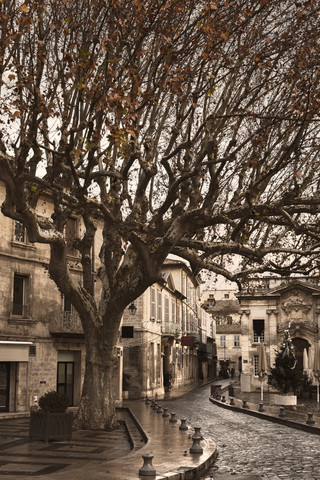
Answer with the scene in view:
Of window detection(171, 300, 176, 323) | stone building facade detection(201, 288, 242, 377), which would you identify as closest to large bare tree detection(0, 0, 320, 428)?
window detection(171, 300, 176, 323)

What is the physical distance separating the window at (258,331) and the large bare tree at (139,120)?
3128 centimetres

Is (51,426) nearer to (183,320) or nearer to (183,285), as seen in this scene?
(183,285)

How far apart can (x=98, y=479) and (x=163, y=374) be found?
119ft

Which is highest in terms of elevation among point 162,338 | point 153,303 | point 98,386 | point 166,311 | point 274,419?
point 153,303

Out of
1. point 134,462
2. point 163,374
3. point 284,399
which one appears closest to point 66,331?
point 284,399

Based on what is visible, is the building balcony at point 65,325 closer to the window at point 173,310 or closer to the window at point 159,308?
the window at point 159,308

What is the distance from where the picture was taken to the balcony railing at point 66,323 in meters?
25.8

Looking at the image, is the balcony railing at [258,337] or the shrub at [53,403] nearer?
the shrub at [53,403]

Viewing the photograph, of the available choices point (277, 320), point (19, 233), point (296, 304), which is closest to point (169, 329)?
point (277, 320)

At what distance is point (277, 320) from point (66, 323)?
25546 millimetres

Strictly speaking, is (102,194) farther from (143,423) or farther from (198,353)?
(198,353)

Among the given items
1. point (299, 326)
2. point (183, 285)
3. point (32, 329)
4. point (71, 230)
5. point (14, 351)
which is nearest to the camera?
point (14, 351)

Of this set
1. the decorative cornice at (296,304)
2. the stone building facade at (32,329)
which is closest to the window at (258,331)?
the decorative cornice at (296,304)

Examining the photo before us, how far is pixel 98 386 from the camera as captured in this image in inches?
634
